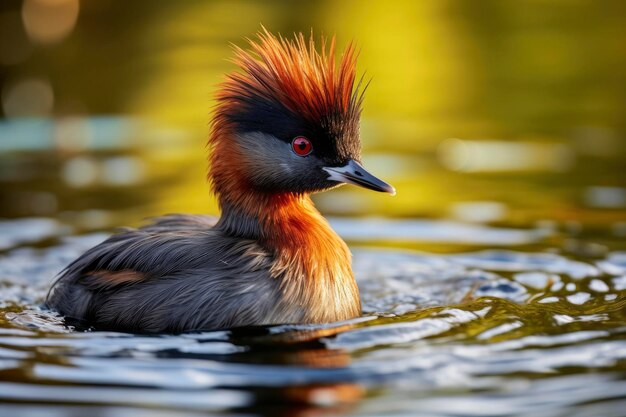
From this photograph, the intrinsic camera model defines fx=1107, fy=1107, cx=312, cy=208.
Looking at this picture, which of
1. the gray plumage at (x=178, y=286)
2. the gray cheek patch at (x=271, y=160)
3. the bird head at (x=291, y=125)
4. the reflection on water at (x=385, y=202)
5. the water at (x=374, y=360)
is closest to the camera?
the water at (x=374, y=360)

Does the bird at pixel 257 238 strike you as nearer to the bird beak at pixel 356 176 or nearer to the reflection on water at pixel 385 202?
the bird beak at pixel 356 176

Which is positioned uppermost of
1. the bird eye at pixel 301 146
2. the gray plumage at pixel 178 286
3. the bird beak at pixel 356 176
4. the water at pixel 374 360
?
the bird eye at pixel 301 146

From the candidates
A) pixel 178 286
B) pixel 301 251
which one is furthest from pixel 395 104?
pixel 178 286

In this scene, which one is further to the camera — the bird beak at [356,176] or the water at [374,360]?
the bird beak at [356,176]

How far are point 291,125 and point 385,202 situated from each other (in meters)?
4.53

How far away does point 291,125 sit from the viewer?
8.52 meters

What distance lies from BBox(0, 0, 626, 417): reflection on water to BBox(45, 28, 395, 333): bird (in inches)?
11.4

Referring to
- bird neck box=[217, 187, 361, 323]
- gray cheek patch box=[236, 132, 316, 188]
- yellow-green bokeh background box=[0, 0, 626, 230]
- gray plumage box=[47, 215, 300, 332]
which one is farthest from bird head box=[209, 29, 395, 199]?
yellow-green bokeh background box=[0, 0, 626, 230]

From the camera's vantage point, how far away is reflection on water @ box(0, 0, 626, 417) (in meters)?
6.81

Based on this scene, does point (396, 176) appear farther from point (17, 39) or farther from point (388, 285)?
point (17, 39)

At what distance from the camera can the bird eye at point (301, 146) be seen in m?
8.55

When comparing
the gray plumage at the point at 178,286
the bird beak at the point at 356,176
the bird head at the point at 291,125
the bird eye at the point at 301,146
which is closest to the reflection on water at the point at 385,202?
the gray plumage at the point at 178,286

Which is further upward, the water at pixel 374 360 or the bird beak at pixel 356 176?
the bird beak at pixel 356 176

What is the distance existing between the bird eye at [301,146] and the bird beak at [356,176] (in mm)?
201
